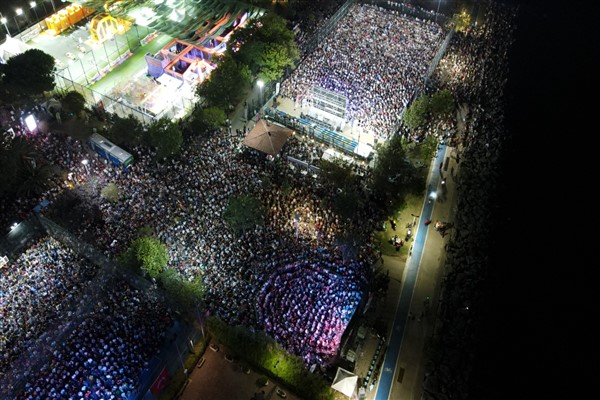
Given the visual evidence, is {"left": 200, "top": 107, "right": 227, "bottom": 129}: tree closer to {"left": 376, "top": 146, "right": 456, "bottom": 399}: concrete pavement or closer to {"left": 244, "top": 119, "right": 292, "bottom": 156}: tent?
{"left": 244, "top": 119, "right": 292, "bottom": 156}: tent

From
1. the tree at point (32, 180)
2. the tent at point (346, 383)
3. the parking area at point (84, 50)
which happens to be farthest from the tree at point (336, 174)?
the parking area at point (84, 50)

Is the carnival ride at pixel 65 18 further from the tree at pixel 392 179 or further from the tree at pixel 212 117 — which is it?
the tree at pixel 392 179

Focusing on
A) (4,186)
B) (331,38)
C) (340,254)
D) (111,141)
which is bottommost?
(4,186)

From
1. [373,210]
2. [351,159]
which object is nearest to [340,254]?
[373,210]

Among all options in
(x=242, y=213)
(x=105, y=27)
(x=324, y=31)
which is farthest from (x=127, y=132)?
(x=324, y=31)

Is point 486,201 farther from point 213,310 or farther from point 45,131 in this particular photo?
point 45,131

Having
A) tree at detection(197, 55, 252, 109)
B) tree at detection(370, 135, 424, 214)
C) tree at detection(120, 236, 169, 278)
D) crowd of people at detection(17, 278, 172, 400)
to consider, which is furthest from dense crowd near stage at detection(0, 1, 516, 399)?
tree at detection(197, 55, 252, 109)

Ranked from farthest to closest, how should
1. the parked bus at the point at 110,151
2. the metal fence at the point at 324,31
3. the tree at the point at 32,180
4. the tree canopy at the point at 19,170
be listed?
the metal fence at the point at 324,31
the parked bus at the point at 110,151
the tree at the point at 32,180
the tree canopy at the point at 19,170

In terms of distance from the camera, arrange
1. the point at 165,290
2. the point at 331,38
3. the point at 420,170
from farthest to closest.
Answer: the point at 331,38 < the point at 420,170 < the point at 165,290
